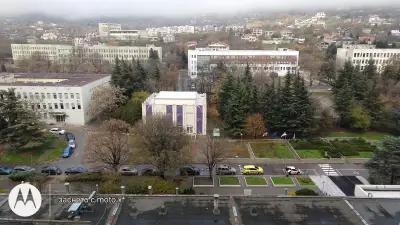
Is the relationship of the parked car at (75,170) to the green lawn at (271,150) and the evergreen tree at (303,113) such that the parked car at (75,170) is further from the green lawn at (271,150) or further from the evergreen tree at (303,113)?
the evergreen tree at (303,113)

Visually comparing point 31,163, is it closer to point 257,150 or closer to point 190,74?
point 257,150

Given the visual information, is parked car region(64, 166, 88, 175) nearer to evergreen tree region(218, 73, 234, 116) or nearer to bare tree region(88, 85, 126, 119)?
bare tree region(88, 85, 126, 119)

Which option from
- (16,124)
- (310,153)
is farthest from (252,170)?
(16,124)

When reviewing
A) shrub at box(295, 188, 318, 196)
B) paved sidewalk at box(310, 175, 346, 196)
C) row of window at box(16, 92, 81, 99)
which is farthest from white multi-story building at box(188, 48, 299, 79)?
shrub at box(295, 188, 318, 196)

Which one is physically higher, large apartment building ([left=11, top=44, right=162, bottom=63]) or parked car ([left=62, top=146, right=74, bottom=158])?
large apartment building ([left=11, top=44, right=162, bottom=63])

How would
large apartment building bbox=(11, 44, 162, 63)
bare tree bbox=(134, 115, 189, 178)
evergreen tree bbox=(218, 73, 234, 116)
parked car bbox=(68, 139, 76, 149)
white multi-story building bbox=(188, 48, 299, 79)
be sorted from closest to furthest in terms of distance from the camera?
1. bare tree bbox=(134, 115, 189, 178)
2. parked car bbox=(68, 139, 76, 149)
3. evergreen tree bbox=(218, 73, 234, 116)
4. white multi-story building bbox=(188, 48, 299, 79)
5. large apartment building bbox=(11, 44, 162, 63)

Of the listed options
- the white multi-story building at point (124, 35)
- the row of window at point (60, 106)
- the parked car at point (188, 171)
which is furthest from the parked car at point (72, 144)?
the white multi-story building at point (124, 35)

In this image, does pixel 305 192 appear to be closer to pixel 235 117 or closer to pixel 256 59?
pixel 235 117
